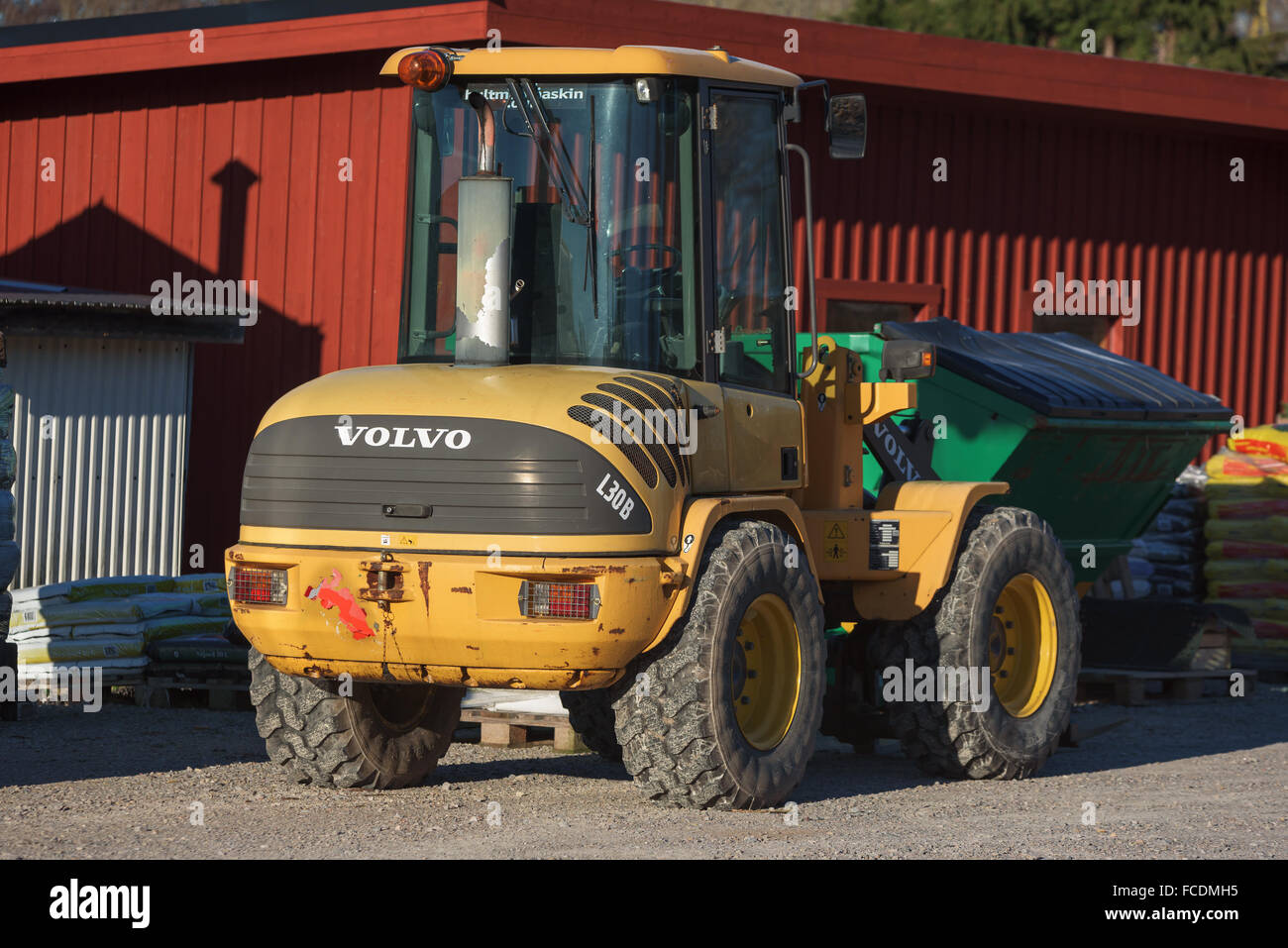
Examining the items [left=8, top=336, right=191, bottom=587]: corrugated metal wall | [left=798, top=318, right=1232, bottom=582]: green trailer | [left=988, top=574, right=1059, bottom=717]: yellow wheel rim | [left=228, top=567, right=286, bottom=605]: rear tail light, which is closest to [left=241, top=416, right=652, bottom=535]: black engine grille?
[left=228, top=567, right=286, bottom=605]: rear tail light

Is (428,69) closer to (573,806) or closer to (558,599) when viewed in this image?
(558,599)

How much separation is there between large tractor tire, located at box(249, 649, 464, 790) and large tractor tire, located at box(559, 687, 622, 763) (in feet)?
3.01

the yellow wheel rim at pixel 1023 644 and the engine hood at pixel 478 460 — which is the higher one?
the engine hood at pixel 478 460

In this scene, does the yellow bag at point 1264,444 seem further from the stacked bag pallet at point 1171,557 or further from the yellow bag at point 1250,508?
the stacked bag pallet at point 1171,557

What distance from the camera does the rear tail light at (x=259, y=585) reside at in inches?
287

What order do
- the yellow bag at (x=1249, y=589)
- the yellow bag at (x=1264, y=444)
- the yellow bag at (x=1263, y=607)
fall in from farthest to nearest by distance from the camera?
the yellow bag at (x=1264, y=444)
the yellow bag at (x=1249, y=589)
the yellow bag at (x=1263, y=607)

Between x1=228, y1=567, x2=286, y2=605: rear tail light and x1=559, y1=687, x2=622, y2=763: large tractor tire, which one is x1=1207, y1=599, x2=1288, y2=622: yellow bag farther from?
x1=228, y1=567, x2=286, y2=605: rear tail light

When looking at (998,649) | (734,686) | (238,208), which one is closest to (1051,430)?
(998,649)

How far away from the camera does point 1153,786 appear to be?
882cm

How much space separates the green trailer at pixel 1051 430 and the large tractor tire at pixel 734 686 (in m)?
2.22

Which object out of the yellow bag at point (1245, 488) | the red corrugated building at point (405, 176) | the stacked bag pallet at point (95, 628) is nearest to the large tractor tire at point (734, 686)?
the stacked bag pallet at point (95, 628)

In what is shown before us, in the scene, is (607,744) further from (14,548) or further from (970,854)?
(14,548)

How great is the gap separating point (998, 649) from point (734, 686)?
2.10 m

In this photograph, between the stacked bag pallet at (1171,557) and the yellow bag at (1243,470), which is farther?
the stacked bag pallet at (1171,557)
